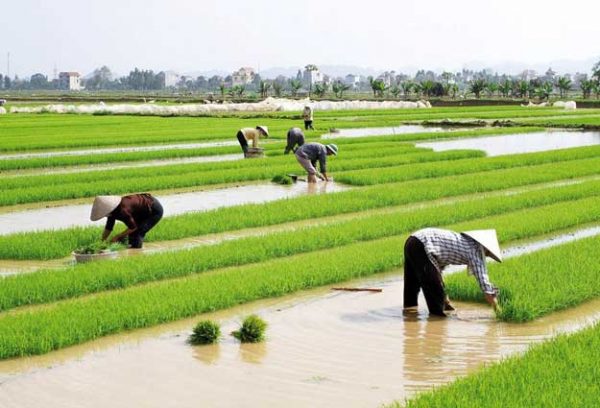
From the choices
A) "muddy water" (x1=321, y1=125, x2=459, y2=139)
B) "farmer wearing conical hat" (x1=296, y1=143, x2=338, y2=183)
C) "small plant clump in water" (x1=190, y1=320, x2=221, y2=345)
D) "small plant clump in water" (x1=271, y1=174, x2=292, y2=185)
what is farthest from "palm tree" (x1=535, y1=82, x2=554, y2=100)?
"small plant clump in water" (x1=190, y1=320, x2=221, y2=345)

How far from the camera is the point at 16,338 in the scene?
5.97 m

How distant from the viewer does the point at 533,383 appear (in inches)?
193

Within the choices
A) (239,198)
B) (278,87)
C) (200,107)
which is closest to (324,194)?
(239,198)

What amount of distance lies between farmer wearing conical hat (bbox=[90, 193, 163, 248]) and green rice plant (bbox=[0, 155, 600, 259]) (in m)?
0.68

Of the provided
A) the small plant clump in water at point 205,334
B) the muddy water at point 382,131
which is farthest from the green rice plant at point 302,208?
the muddy water at point 382,131

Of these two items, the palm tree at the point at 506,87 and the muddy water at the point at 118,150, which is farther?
the palm tree at the point at 506,87

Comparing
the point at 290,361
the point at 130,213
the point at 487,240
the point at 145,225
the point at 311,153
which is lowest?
the point at 290,361

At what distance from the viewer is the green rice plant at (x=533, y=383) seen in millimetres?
4598

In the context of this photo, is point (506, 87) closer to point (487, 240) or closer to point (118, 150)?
point (118, 150)

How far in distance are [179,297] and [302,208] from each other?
5280mm

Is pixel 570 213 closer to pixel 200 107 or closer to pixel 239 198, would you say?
pixel 239 198

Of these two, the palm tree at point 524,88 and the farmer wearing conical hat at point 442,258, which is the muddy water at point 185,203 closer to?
the farmer wearing conical hat at point 442,258

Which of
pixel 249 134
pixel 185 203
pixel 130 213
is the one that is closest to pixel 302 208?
pixel 185 203

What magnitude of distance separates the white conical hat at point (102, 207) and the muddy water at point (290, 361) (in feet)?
6.78
